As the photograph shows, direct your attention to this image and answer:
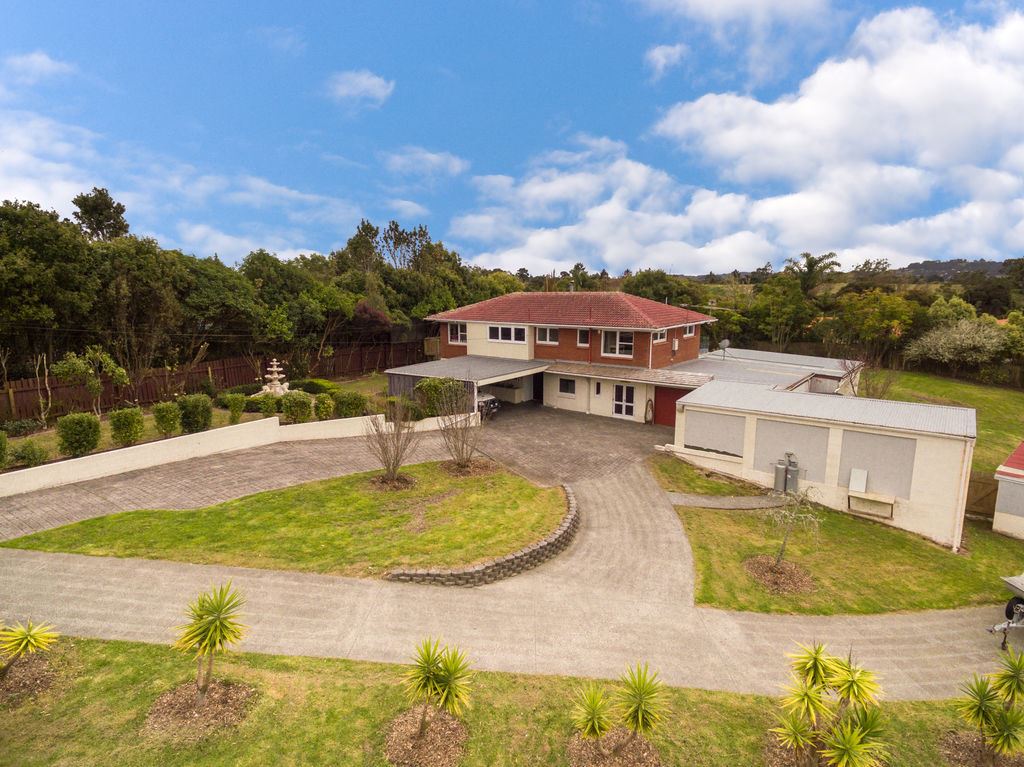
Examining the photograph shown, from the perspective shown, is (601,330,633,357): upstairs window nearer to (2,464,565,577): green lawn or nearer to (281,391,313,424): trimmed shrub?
(2,464,565,577): green lawn

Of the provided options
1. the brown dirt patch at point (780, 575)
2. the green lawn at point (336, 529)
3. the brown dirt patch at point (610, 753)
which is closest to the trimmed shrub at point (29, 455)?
the green lawn at point (336, 529)

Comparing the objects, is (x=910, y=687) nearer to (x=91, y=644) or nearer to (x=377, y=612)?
(x=377, y=612)

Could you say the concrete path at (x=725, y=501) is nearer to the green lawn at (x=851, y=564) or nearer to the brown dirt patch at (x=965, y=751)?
the green lawn at (x=851, y=564)

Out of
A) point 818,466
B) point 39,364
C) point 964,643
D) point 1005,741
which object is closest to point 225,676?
point 1005,741

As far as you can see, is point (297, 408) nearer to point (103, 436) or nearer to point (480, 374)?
point (103, 436)

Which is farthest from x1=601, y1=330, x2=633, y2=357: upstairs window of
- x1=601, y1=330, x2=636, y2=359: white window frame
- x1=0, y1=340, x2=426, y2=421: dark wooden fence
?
x1=0, y1=340, x2=426, y2=421: dark wooden fence

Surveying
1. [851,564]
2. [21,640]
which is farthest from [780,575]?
[21,640]
